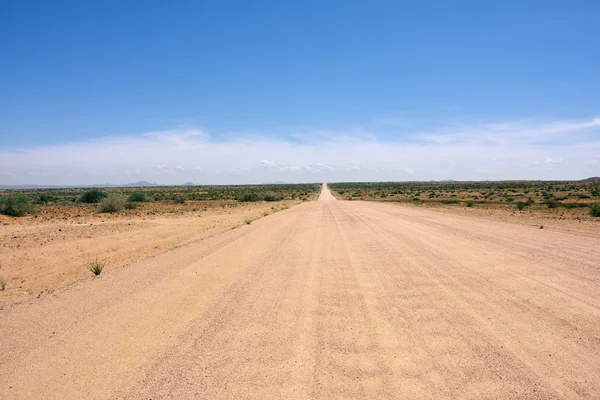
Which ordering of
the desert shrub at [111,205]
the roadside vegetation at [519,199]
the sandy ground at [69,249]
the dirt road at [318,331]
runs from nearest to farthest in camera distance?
the dirt road at [318,331] → the sandy ground at [69,249] → the roadside vegetation at [519,199] → the desert shrub at [111,205]

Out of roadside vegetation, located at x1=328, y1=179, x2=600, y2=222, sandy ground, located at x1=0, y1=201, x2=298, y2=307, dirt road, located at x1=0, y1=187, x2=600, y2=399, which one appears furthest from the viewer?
roadside vegetation, located at x1=328, y1=179, x2=600, y2=222

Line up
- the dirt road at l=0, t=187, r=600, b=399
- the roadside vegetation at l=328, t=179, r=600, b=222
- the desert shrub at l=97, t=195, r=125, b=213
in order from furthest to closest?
the desert shrub at l=97, t=195, r=125, b=213, the roadside vegetation at l=328, t=179, r=600, b=222, the dirt road at l=0, t=187, r=600, b=399

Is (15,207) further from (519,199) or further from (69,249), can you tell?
(519,199)

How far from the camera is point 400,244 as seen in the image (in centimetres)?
1422

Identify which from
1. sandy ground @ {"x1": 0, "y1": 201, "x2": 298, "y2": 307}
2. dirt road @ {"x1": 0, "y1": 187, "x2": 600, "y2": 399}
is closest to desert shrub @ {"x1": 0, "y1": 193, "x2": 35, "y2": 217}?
sandy ground @ {"x1": 0, "y1": 201, "x2": 298, "y2": 307}

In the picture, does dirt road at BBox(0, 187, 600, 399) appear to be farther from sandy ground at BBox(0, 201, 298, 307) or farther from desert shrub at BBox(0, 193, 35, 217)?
desert shrub at BBox(0, 193, 35, 217)

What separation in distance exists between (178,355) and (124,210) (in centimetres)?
3611

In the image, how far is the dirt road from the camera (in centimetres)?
467

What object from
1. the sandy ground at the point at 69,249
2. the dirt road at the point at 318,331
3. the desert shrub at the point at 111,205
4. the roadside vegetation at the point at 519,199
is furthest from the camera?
the desert shrub at the point at 111,205

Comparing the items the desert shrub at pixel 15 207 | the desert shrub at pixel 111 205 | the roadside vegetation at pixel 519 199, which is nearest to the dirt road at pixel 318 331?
the roadside vegetation at pixel 519 199

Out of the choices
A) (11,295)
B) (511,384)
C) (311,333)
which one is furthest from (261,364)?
(11,295)

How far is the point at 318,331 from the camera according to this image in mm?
6234

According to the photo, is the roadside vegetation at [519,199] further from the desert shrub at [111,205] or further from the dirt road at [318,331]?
the desert shrub at [111,205]

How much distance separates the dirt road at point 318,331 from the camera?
4.67m
